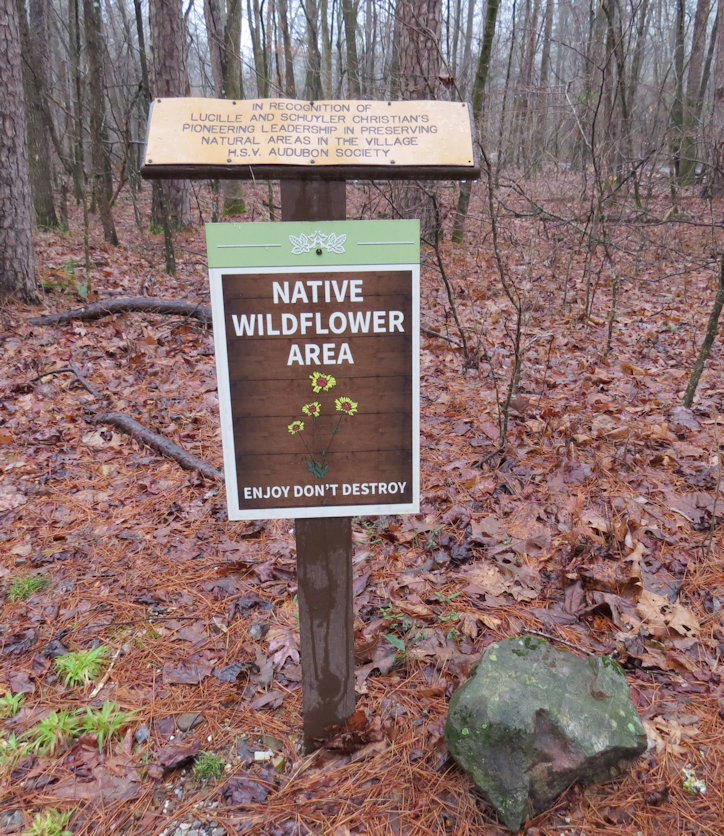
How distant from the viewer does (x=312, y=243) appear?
1.71m

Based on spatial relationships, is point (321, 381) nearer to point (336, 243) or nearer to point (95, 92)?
point (336, 243)

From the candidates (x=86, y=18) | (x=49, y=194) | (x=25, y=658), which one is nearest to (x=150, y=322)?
(x=25, y=658)

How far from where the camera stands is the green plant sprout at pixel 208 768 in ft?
6.85

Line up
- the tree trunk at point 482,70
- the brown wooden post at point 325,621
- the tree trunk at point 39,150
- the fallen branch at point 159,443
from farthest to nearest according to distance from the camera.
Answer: the tree trunk at point 39,150 → the tree trunk at point 482,70 → the fallen branch at point 159,443 → the brown wooden post at point 325,621

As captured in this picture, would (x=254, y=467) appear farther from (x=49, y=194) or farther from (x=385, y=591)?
(x=49, y=194)

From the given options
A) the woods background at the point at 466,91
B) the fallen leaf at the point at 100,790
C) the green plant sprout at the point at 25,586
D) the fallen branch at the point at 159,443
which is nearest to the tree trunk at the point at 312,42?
the woods background at the point at 466,91

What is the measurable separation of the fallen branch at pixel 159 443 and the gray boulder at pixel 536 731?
233 cm

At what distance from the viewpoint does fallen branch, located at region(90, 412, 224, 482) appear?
3.90 m

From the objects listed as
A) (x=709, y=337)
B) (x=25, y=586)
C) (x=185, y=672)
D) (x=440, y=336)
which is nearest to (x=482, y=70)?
(x=440, y=336)

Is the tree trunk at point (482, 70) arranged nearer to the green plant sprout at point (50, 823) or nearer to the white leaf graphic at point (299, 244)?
the white leaf graphic at point (299, 244)

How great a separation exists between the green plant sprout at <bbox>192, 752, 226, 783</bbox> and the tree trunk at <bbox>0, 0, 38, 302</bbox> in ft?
19.9

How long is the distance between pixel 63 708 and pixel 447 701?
1.52 meters

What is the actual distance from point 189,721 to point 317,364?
1535 mm

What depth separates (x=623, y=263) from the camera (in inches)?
337
